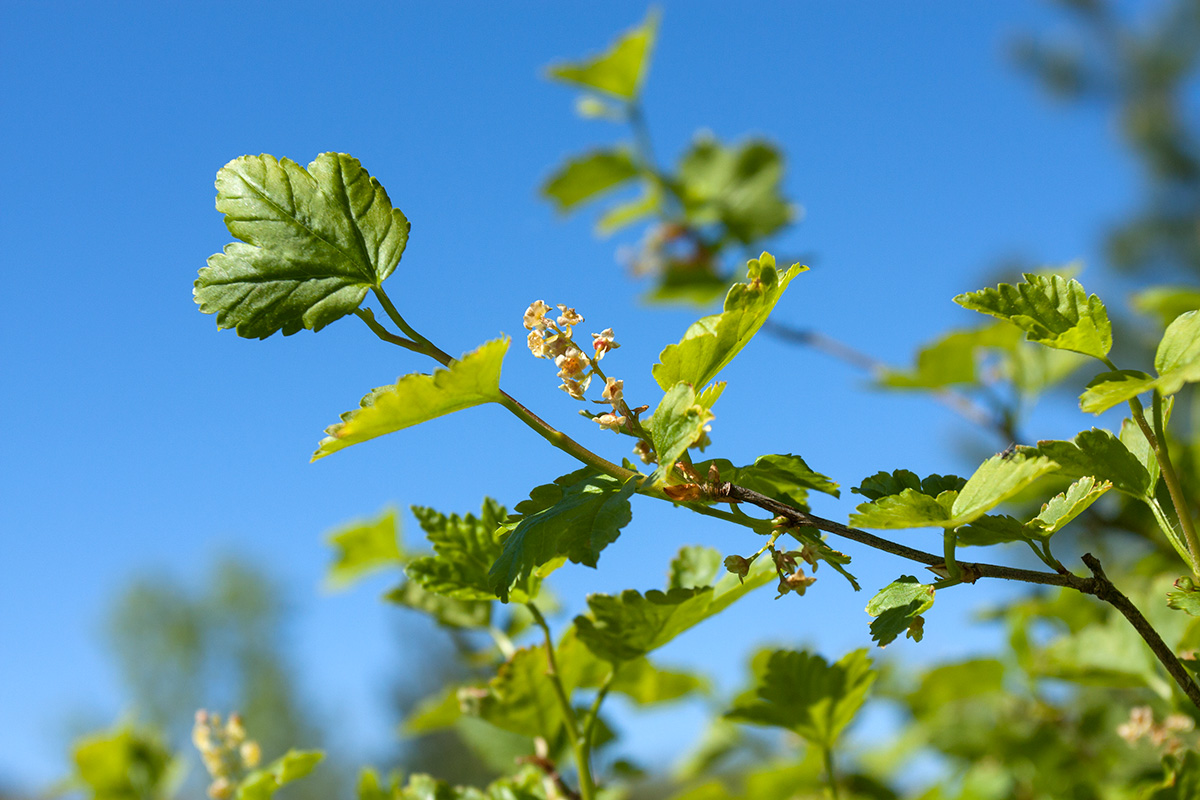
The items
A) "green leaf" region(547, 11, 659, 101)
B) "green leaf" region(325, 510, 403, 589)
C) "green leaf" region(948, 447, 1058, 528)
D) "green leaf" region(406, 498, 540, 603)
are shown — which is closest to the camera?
"green leaf" region(948, 447, 1058, 528)

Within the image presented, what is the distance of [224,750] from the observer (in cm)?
96

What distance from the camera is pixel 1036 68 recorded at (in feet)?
43.4

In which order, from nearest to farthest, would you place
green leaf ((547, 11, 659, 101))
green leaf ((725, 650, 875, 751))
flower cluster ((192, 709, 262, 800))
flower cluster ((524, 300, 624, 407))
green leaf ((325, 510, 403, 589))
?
flower cluster ((524, 300, 624, 407))
green leaf ((725, 650, 875, 751))
flower cluster ((192, 709, 262, 800))
green leaf ((325, 510, 403, 589))
green leaf ((547, 11, 659, 101))

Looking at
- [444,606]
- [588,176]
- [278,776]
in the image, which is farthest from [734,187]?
[278,776]

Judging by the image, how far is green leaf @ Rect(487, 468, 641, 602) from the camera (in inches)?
19.8

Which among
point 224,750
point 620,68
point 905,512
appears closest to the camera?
point 905,512

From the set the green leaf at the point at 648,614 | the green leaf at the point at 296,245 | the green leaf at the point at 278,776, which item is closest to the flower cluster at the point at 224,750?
the green leaf at the point at 278,776

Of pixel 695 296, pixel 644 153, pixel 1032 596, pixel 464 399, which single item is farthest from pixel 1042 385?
pixel 464 399

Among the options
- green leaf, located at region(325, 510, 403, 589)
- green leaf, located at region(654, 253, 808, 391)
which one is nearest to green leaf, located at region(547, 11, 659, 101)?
green leaf, located at region(325, 510, 403, 589)

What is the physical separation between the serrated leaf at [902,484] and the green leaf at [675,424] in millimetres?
144

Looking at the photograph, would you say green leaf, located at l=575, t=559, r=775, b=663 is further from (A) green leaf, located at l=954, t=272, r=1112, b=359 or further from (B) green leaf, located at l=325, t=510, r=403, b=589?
(B) green leaf, located at l=325, t=510, r=403, b=589

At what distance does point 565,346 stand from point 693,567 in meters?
0.30

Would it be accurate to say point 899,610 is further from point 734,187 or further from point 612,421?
point 734,187

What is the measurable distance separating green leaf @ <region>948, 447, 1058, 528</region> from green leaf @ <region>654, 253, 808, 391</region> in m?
0.16
